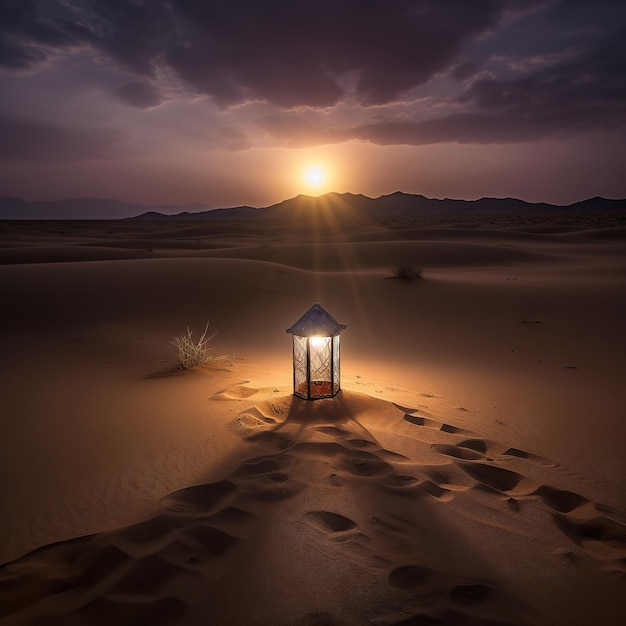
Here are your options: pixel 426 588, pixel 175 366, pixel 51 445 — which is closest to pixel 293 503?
pixel 426 588

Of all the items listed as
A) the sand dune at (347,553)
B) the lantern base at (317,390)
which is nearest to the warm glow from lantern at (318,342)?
the lantern base at (317,390)

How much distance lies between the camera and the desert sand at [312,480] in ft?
7.27

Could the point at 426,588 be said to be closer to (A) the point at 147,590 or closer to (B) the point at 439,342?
(A) the point at 147,590

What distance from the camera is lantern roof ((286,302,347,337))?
14.7ft

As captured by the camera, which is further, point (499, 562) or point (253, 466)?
point (253, 466)

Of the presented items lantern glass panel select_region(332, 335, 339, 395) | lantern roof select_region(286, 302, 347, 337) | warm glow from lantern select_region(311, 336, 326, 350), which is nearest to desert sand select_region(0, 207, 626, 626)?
lantern glass panel select_region(332, 335, 339, 395)

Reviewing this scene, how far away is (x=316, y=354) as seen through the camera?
4.70 meters

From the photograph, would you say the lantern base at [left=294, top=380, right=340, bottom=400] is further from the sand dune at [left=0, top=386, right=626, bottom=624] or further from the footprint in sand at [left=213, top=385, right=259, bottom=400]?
the sand dune at [left=0, top=386, right=626, bottom=624]

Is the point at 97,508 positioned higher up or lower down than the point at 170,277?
lower down

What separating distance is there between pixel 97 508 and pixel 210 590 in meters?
1.29

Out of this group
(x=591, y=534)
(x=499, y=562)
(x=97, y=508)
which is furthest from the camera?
(x=97, y=508)

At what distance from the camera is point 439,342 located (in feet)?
27.5

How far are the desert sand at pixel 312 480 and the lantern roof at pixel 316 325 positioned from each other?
30.0 inches

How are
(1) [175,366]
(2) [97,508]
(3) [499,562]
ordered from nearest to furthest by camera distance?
(3) [499,562], (2) [97,508], (1) [175,366]
